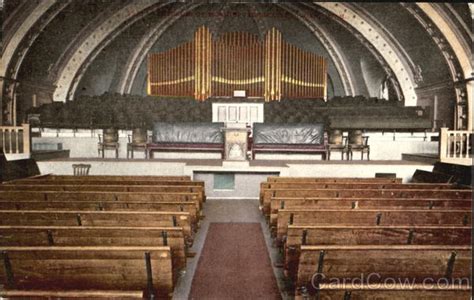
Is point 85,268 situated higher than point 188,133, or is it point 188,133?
point 188,133

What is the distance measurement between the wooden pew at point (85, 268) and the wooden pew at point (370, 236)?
0.84 m

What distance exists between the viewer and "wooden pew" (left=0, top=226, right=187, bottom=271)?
2684mm

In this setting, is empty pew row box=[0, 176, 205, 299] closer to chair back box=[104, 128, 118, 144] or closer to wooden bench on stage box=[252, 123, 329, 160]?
chair back box=[104, 128, 118, 144]

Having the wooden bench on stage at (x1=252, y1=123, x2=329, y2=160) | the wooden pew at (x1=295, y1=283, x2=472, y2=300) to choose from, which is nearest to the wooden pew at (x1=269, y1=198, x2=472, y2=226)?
the wooden pew at (x1=295, y1=283, x2=472, y2=300)

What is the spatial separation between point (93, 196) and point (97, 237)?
139 centimetres

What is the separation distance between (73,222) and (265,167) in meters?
4.10

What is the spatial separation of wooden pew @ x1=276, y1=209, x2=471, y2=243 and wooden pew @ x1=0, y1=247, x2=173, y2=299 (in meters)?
1.15

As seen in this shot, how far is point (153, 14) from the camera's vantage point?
47.8 ft

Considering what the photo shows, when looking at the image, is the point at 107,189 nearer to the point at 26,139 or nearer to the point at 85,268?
the point at 85,268

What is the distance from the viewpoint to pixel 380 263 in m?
2.45

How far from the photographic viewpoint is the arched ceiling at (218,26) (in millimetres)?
10500

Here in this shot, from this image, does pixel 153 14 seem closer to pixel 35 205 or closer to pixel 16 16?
pixel 16 16

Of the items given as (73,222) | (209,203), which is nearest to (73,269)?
(73,222)

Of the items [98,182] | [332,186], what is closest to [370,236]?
A: [332,186]
